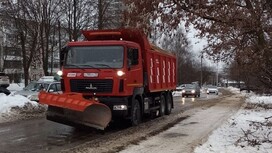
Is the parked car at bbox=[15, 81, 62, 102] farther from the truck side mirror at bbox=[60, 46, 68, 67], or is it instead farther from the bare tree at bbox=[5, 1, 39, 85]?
the bare tree at bbox=[5, 1, 39, 85]

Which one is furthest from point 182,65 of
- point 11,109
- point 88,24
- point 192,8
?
point 192,8

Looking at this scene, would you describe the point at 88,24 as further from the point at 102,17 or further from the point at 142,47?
the point at 142,47

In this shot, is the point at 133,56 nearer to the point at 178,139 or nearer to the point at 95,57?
the point at 95,57

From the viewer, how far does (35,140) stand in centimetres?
1342

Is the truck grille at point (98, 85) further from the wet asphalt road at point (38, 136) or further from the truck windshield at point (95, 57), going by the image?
the wet asphalt road at point (38, 136)

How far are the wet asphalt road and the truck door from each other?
2194 millimetres

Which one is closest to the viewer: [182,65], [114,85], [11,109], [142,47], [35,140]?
[35,140]

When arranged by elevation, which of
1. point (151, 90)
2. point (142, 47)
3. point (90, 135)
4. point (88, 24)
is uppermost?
point (88, 24)

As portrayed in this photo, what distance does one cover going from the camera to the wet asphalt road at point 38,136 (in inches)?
474

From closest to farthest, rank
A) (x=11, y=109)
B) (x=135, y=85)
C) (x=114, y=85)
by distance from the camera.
A: 1. (x=114, y=85)
2. (x=135, y=85)
3. (x=11, y=109)

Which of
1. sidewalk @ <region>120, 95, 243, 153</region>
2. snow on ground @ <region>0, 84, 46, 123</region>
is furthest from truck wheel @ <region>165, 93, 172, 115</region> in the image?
snow on ground @ <region>0, 84, 46, 123</region>

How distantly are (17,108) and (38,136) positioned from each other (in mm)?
7903

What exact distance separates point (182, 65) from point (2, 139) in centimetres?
9935

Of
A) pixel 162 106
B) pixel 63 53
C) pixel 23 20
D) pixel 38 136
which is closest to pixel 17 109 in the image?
pixel 63 53
